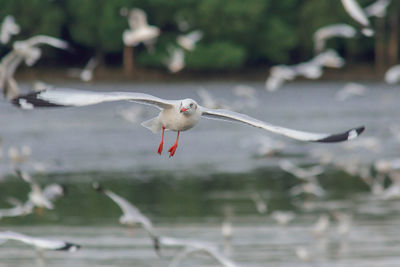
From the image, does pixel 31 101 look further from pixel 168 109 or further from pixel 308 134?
pixel 308 134

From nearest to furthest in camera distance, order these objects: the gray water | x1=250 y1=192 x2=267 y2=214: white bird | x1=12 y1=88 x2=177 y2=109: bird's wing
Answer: x1=12 y1=88 x2=177 y2=109: bird's wing, the gray water, x1=250 y1=192 x2=267 y2=214: white bird

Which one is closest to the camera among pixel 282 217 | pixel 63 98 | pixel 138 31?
pixel 63 98

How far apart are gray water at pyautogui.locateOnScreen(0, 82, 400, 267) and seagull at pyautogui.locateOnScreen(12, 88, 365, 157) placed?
6372mm

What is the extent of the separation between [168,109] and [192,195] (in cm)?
1325

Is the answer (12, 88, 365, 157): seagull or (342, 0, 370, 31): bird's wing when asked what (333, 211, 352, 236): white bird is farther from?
(12, 88, 365, 157): seagull

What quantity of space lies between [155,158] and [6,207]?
366 inches

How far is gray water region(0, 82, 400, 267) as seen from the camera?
64.1ft

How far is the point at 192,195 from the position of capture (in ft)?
83.9

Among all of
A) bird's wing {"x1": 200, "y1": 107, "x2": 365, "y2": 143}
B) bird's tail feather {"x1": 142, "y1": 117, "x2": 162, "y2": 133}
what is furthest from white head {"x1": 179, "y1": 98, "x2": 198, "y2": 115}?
bird's tail feather {"x1": 142, "y1": 117, "x2": 162, "y2": 133}

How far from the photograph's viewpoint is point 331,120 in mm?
46938

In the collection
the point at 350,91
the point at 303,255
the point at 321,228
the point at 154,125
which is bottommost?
→ the point at 154,125

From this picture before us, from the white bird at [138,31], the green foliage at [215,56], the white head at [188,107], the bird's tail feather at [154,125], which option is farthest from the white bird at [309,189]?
the green foliage at [215,56]

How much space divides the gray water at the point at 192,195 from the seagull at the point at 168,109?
637 centimetres

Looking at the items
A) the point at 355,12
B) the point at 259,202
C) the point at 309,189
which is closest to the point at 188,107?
the point at 355,12
